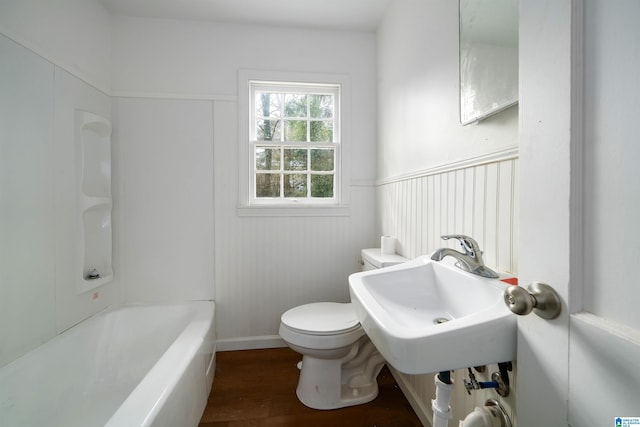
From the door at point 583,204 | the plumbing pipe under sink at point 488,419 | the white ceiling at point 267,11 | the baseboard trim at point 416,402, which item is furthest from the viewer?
the white ceiling at point 267,11

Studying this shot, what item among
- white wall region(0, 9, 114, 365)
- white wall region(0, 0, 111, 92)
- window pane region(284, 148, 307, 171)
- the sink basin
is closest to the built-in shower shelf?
white wall region(0, 9, 114, 365)

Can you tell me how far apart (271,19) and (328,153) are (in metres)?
A: 1.03

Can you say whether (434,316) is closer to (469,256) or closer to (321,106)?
(469,256)

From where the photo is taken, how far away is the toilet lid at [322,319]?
139 cm

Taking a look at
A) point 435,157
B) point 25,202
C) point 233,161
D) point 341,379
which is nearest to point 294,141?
point 233,161

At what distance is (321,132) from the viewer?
2.17 metres

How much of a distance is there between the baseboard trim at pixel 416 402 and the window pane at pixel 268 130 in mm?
1852

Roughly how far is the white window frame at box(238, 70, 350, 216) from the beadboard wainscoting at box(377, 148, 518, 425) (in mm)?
555

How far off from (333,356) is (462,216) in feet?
3.13

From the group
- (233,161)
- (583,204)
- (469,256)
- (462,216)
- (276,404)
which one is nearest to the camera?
(583,204)

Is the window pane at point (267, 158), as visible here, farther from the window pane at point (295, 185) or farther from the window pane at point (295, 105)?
the window pane at point (295, 105)

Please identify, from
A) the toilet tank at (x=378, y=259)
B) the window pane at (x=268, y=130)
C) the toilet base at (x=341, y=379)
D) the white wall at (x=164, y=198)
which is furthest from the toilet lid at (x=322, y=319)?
the window pane at (x=268, y=130)

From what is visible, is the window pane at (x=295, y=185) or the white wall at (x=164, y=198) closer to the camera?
the white wall at (x=164, y=198)

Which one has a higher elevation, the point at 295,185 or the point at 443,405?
the point at 295,185
